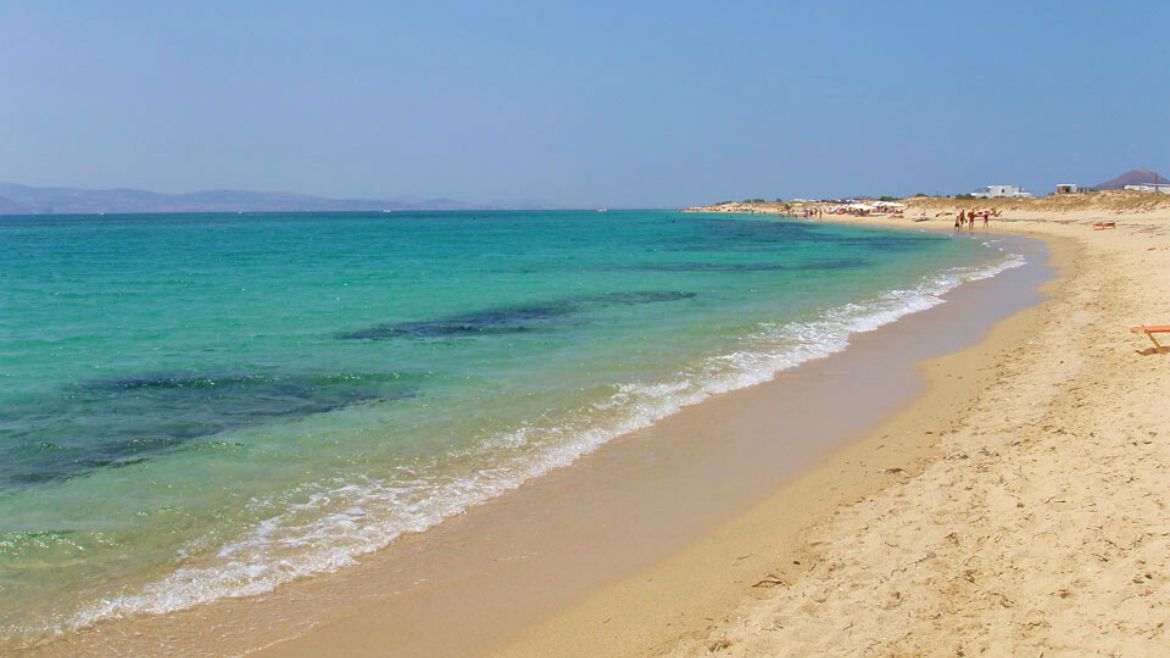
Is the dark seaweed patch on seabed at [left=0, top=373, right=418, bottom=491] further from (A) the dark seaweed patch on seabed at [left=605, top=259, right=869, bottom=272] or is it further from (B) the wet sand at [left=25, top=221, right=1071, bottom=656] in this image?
(A) the dark seaweed patch on seabed at [left=605, top=259, right=869, bottom=272]

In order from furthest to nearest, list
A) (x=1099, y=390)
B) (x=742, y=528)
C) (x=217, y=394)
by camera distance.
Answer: (x=217, y=394) < (x=1099, y=390) < (x=742, y=528)

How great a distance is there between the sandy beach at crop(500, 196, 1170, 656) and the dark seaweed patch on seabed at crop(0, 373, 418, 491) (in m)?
5.65

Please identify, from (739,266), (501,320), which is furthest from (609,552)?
(739,266)

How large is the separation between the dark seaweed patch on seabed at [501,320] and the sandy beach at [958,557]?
9.47 metres

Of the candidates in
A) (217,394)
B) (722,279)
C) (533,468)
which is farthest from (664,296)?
(533,468)

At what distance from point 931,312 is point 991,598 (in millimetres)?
15115

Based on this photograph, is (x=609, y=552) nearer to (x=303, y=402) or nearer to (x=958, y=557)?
(x=958, y=557)

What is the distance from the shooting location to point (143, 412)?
9.90 metres

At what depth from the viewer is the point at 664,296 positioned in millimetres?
23156

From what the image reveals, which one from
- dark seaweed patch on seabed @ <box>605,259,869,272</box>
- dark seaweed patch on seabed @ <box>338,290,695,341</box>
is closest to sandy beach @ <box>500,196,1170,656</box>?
dark seaweed patch on seabed @ <box>338,290,695,341</box>

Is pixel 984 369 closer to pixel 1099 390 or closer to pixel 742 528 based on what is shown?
pixel 1099 390

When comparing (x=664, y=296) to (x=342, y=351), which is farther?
(x=664, y=296)

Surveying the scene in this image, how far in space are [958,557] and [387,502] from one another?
434cm

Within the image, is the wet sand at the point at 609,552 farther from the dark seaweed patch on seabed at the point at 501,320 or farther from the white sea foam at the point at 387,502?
the dark seaweed patch on seabed at the point at 501,320
